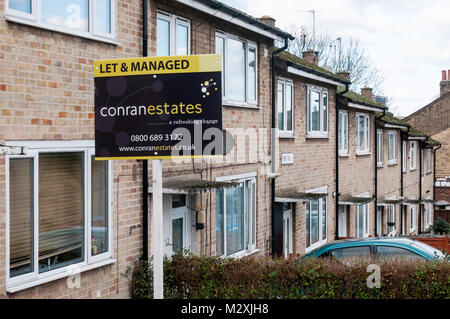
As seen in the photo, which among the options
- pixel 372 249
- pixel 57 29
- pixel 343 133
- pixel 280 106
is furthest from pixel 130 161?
pixel 343 133

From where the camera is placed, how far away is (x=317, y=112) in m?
17.9

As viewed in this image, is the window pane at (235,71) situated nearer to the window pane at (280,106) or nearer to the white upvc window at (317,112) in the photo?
the window pane at (280,106)

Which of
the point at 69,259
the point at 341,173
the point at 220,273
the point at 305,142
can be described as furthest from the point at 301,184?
the point at 69,259

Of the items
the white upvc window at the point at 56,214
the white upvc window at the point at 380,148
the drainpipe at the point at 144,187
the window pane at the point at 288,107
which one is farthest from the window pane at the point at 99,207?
the white upvc window at the point at 380,148

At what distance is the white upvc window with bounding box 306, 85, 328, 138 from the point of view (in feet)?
56.2

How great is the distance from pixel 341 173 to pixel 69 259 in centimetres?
1319

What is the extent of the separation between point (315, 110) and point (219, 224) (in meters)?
6.95

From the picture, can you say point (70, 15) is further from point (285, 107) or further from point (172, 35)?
point (285, 107)

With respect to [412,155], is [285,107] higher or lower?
higher

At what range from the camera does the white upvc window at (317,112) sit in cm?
1712

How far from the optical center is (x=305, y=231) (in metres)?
17.0

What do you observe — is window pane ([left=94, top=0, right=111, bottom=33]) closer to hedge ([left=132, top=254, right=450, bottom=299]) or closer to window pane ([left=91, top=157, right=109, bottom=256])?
window pane ([left=91, top=157, right=109, bottom=256])

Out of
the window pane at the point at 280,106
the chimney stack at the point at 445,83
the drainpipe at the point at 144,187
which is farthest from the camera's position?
the chimney stack at the point at 445,83

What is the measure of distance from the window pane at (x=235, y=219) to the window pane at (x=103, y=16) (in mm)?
4744
